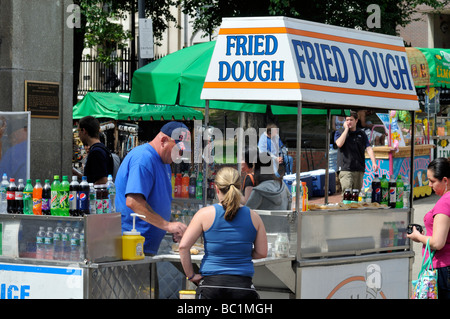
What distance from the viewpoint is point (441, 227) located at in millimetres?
6301

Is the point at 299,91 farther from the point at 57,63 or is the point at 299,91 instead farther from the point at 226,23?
the point at 57,63

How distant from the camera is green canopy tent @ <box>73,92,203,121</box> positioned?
17.4 m

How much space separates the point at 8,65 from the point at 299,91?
4008mm

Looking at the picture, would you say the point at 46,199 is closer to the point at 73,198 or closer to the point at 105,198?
the point at 73,198

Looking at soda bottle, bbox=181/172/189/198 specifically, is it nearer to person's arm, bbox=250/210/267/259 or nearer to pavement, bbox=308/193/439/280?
person's arm, bbox=250/210/267/259

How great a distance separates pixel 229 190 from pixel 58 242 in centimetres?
134

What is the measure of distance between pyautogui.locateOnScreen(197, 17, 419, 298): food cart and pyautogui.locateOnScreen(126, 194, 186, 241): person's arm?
28.8 inches

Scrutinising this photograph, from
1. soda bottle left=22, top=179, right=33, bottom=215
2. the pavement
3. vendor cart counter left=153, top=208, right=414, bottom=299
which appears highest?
soda bottle left=22, top=179, right=33, bottom=215

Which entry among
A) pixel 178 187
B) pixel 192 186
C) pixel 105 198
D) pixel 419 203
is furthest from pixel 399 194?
pixel 419 203

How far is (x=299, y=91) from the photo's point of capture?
6.40 m

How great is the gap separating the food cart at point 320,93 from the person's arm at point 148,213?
73 centimetres

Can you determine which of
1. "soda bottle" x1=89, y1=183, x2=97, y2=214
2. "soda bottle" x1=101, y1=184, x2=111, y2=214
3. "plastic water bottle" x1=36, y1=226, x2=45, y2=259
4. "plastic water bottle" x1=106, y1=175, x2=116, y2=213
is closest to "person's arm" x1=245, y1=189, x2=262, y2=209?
"plastic water bottle" x1=106, y1=175, x2=116, y2=213
